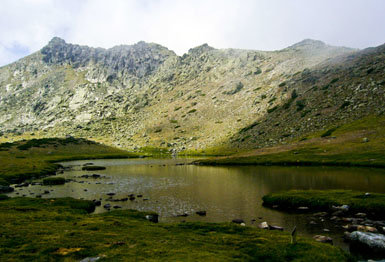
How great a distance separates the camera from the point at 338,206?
3362 cm

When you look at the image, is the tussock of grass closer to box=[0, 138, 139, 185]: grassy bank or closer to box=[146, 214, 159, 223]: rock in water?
box=[0, 138, 139, 185]: grassy bank

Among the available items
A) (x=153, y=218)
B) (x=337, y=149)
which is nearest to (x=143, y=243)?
(x=153, y=218)

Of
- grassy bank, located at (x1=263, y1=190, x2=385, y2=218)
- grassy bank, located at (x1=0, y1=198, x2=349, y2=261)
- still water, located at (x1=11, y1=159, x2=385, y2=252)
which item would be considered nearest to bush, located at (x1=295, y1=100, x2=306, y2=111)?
still water, located at (x1=11, y1=159, x2=385, y2=252)

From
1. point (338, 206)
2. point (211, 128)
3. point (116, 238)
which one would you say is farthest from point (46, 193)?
point (211, 128)

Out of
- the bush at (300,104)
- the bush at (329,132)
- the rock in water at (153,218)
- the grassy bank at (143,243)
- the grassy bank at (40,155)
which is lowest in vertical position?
the rock in water at (153,218)

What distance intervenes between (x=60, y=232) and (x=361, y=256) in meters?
25.8

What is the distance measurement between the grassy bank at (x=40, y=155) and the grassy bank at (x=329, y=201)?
71707mm

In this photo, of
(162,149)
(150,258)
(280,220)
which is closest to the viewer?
(150,258)

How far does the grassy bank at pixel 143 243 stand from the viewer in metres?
16.8

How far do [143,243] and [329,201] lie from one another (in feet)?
93.9

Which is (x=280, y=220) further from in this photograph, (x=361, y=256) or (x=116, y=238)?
(x=116, y=238)

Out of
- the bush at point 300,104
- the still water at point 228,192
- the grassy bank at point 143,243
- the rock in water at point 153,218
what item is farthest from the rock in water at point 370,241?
the bush at point 300,104

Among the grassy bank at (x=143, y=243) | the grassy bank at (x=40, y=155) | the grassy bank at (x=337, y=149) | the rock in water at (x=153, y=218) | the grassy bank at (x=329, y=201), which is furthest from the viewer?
the grassy bank at (x=40, y=155)

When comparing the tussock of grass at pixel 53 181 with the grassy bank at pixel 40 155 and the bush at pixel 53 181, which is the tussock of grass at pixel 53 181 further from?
the grassy bank at pixel 40 155
